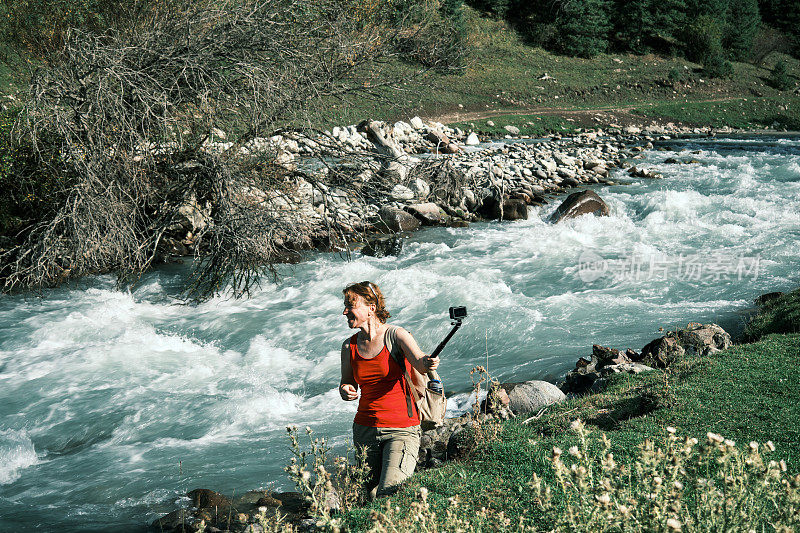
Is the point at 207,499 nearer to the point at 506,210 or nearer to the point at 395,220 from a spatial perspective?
the point at 395,220

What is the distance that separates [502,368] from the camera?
27.5ft

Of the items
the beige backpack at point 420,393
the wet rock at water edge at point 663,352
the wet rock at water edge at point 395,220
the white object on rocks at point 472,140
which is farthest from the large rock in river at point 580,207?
the beige backpack at point 420,393

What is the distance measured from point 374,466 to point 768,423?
2.99 meters

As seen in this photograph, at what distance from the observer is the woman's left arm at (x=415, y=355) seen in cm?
421

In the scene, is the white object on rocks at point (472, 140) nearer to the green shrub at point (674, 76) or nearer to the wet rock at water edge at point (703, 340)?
the wet rock at water edge at point (703, 340)

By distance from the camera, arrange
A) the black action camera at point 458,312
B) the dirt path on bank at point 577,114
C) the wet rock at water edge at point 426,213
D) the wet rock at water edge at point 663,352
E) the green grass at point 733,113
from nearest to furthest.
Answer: the black action camera at point 458,312
the wet rock at water edge at point 663,352
the wet rock at water edge at point 426,213
the dirt path on bank at point 577,114
the green grass at point 733,113

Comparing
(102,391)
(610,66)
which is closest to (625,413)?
(102,391)

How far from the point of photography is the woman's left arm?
4.21m

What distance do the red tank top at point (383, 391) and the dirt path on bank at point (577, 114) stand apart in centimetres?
2735

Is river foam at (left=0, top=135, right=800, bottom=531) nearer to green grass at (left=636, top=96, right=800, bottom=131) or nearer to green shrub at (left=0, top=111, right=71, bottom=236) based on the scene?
green shrub at (left=0, top=111, right=71, bottom=236)

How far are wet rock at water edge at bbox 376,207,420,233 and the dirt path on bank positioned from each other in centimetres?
1621

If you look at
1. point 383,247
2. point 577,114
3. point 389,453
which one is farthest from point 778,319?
point 577,114

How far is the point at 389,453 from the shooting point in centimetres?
451

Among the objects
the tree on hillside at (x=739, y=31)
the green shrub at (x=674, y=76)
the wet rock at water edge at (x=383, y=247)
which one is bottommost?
the wet rock at water edge at (x=383, y=247)
